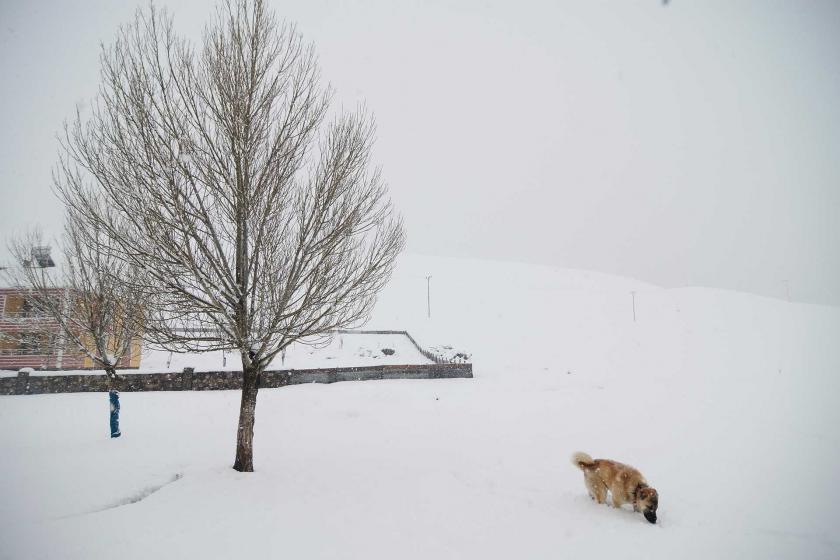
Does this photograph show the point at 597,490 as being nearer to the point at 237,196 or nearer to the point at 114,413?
the point at 237,196

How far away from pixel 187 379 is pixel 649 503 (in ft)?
52.9

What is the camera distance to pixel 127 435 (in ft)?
30.2

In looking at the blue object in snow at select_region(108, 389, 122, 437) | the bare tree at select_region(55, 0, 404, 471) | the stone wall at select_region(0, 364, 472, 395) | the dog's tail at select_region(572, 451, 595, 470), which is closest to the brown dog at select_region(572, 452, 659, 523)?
the dog's tail at select_region(572, 451, 595, 470)

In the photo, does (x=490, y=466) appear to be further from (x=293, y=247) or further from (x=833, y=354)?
(x=833, y=354)

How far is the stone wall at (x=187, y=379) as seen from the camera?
13.8m

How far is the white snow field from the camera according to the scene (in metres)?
4.60

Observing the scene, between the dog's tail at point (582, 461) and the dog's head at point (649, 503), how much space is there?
0.79 m

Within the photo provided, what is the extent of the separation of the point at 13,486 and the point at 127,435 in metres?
3.32

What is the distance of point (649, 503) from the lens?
5.29m

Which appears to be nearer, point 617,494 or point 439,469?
point 617,494

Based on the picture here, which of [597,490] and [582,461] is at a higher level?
[582,461]

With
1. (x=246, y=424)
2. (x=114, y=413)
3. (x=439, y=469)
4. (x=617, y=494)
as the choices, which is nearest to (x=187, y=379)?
(x=114, y=413)

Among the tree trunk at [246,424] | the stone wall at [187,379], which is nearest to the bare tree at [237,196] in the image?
the tree trunk at [246,424]

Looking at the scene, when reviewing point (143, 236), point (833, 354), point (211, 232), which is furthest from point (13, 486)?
point (833, 354)
